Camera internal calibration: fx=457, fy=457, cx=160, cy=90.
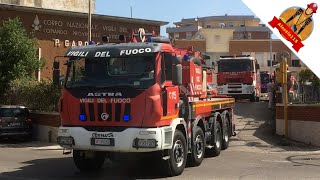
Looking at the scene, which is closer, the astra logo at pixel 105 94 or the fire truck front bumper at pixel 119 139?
the fire truck front bumper at pixel 119 139

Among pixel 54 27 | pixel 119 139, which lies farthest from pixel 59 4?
pixel 119 139

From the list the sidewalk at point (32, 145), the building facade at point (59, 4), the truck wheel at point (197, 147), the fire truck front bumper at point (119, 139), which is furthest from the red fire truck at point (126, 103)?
the building facade at point (59, 4)

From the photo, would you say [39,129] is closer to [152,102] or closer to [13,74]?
[13,74]

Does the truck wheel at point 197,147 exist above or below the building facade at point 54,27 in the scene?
below

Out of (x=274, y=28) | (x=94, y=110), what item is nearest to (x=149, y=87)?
(x=94, y=110)

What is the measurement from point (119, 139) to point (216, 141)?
468 centimetres

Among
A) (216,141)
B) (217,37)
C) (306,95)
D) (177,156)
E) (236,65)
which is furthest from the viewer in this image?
(217,37)

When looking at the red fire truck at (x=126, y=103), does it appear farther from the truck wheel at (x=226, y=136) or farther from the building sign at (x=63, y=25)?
the building sign at (x=63, y=25)

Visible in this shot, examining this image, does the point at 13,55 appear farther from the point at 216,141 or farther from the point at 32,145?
the point at 216,141

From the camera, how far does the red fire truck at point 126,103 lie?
8.62 metres

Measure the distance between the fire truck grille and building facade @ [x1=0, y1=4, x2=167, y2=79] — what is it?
20.0 meters

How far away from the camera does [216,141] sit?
12680mm

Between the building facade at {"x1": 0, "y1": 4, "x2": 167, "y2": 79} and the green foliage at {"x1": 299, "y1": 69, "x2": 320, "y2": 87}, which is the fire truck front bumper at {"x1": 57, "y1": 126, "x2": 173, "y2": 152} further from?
the building facade at {"x1": 0, "y1": 4, "x2": 167, "y2": 79}

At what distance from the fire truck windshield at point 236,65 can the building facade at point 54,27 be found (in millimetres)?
6144
